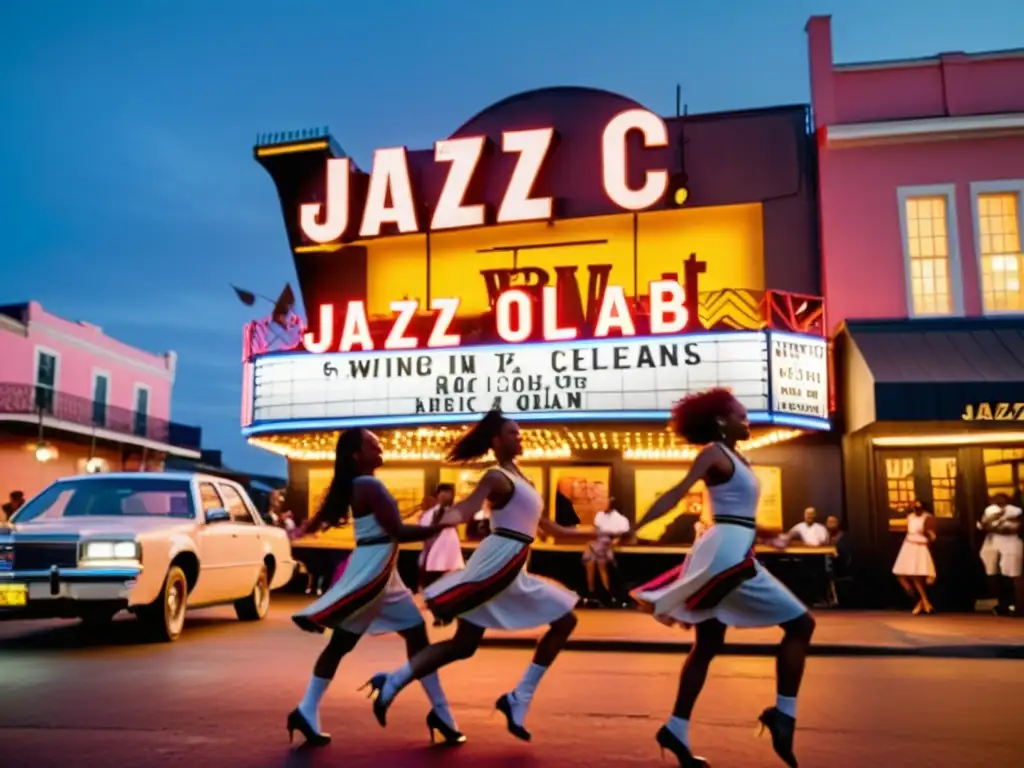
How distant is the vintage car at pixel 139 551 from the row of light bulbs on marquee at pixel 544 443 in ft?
15.7

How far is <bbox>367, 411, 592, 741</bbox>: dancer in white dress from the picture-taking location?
5.92 metres

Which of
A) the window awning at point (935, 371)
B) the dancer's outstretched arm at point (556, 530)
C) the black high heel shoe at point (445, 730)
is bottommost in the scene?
the black high heel shoe at point (445, 730)

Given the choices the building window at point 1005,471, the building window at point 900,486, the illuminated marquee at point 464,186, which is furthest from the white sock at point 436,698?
the building window at point 1005,471

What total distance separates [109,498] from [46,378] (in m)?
28.1

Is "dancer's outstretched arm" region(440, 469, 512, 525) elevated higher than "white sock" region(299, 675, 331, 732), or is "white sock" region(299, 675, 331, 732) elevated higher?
"dancer's outstretched arm" region(440, 469, 512, 525)

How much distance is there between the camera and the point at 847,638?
39.7ft

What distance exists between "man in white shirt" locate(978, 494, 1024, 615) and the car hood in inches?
435

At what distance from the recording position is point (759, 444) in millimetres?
18453

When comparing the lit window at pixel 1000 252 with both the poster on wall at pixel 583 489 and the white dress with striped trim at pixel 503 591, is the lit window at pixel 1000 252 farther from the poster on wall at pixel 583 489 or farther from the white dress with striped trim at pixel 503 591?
the white dress with striped trim at pixel 503 591

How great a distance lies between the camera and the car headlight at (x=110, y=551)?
10.3 m

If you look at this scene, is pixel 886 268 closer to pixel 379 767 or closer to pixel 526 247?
pixel 526 247

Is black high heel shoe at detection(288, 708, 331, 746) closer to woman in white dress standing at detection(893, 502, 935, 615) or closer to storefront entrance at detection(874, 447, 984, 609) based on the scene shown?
woman in white dress standing at detection(893, 502, 935, 615)

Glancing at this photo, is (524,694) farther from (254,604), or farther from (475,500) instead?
(254,604)

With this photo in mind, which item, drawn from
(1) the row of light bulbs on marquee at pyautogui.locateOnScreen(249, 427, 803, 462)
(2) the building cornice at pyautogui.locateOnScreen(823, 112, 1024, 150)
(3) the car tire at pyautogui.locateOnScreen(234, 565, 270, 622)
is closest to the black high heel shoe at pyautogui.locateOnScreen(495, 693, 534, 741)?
(3) the car tire at pyautogui.locateOnScreen(234, 565, 270, 622)
